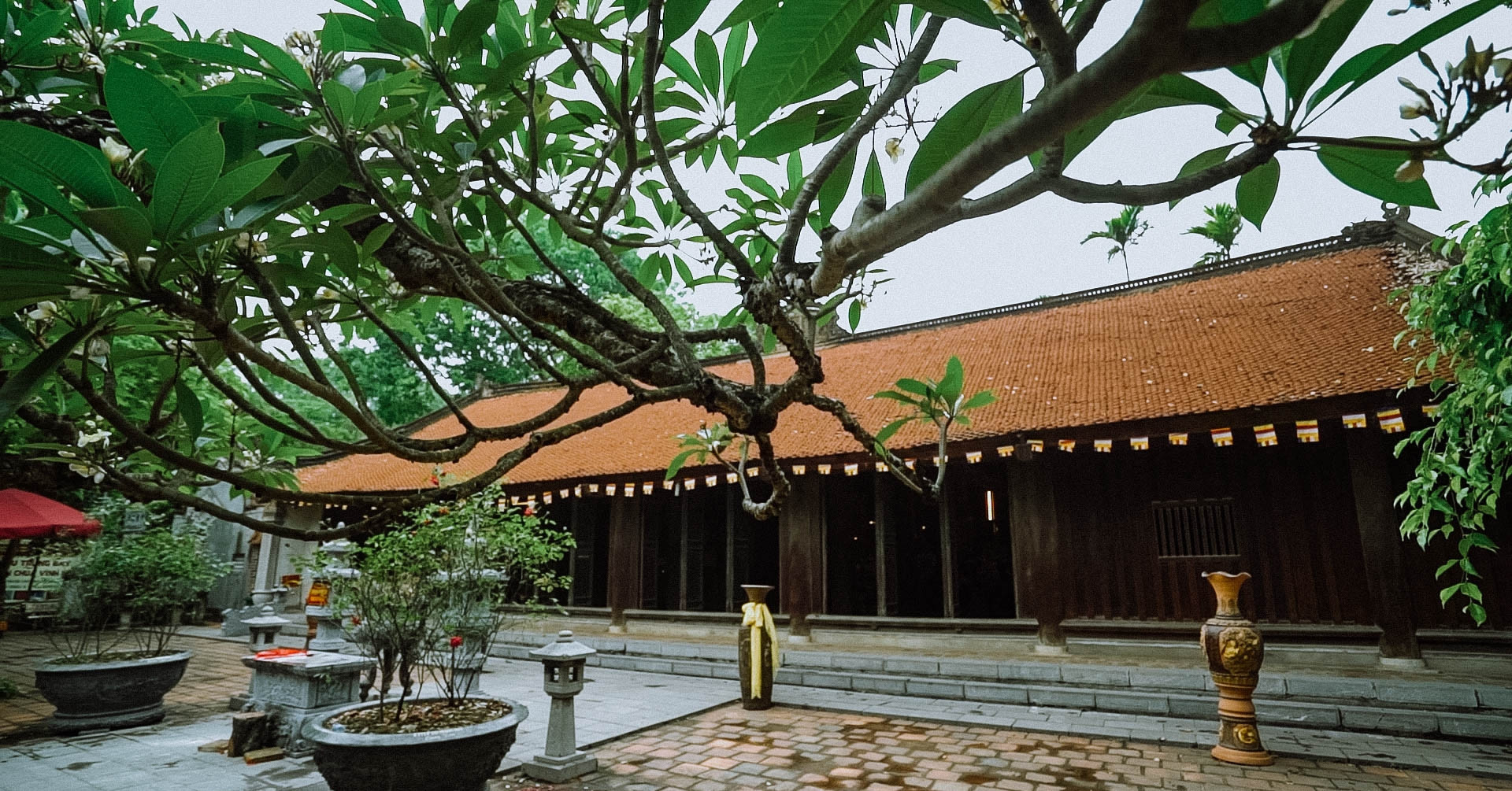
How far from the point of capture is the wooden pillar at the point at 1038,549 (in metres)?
7.37

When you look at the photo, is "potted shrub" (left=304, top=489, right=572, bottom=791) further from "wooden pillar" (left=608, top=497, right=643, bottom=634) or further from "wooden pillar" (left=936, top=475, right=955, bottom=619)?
"wooden pillar" (left=608, top=497, right=643, bottom=634)

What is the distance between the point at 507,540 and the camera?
14.7 ft

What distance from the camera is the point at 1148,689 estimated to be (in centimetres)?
621

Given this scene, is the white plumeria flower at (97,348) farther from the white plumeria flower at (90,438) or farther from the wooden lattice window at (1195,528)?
the wooden lattice window at (1195,528)

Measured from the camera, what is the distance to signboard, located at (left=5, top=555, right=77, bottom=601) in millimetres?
13977

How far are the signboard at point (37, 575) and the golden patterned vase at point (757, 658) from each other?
14547mm

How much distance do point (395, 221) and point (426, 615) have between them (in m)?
3.30

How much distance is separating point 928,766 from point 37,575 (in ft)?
59.4

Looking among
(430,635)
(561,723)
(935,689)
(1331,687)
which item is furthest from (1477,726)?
(430,635)

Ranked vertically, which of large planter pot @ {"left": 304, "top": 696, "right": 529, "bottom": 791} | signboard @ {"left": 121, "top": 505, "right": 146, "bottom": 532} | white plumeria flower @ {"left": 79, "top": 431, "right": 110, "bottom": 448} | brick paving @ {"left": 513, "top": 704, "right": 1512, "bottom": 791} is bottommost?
brick paving @ {"left": 513, "top": 704, "right": 1512, "bottom": 791}

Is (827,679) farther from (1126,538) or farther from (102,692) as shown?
(102,692)

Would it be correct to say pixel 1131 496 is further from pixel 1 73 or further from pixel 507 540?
pixel 1 73

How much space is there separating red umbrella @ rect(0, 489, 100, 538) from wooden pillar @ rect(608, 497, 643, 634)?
5.77 meters

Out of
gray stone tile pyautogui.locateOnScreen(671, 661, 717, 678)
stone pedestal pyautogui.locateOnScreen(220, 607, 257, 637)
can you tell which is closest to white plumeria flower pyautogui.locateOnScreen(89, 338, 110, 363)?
gray stone tile pyautogui.locateOnScreen(671, 661, 717, 678)
